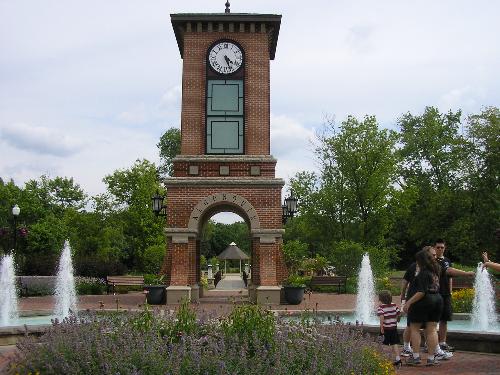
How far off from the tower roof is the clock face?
58 centimetres

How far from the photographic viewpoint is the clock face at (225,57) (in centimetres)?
2144

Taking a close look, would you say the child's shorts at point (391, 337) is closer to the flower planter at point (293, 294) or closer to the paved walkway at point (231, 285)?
the flower planter at point (293, 294)

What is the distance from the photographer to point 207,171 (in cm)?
2064

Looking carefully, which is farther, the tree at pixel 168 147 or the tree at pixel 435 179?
the tree at pixel 168 147

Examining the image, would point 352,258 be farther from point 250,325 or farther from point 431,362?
point 250,325

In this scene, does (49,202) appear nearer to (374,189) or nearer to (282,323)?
(374,189)

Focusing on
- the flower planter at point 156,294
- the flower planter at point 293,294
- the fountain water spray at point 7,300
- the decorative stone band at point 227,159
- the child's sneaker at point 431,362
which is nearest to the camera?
the child's sneaker at point 431,362

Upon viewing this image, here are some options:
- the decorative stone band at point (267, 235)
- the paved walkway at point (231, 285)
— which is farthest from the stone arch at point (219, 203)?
the paved walkway at point (231, 285)

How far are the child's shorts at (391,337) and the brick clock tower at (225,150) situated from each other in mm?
10715

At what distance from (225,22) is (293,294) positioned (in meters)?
9.41

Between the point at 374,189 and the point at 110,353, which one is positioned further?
the point at 374,189

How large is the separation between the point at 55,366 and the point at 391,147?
30.9 m

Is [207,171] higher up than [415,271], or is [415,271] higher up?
[207,171]

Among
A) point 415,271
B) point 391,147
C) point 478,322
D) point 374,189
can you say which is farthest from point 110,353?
point 391,147
